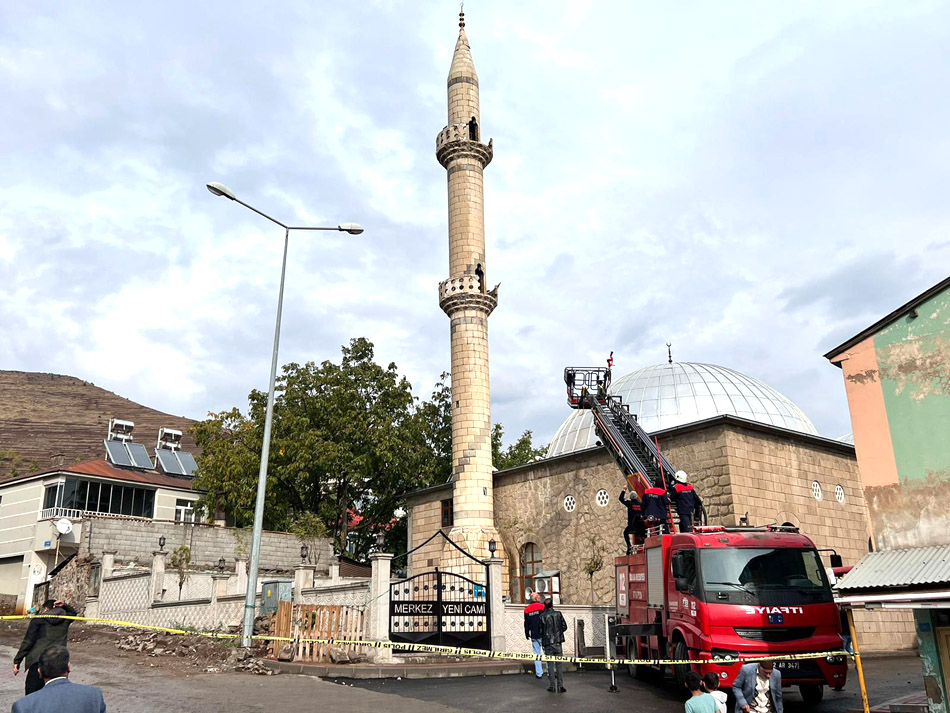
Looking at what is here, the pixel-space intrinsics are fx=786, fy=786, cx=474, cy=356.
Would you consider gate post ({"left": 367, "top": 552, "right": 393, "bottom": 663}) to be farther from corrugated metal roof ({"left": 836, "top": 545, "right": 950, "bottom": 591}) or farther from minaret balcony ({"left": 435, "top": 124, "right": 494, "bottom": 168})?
minaret balcony ({"left": 435, "top": 124, "right": 494, "bottom": 168})

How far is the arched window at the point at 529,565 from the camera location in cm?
2645

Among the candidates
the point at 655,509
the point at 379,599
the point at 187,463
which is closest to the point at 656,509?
the point at 655,509

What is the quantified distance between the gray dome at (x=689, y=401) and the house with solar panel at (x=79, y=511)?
16.8 meters

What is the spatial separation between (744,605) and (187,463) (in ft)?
114

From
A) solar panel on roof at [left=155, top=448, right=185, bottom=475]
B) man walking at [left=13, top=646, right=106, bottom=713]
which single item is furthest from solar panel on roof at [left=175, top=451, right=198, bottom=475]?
man walking at [left=13, top=646, right=106, bottom=713]

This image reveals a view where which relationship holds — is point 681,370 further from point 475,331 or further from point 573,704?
point 573,704

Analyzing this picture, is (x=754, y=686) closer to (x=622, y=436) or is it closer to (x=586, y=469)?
(x=622, y=436)

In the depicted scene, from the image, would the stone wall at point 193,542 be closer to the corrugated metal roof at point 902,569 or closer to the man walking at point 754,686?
the man walking at point 754,686

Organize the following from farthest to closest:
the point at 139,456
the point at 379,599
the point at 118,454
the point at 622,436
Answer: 1. the point at 139,456
2. the point at 118,454
3. the point at 622,436
4. the point at 379,599

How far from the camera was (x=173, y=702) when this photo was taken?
11.2m

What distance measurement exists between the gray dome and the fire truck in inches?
586

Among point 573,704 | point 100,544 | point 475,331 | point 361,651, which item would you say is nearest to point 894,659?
point 573,704

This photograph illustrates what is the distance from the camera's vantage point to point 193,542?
31.4 meters

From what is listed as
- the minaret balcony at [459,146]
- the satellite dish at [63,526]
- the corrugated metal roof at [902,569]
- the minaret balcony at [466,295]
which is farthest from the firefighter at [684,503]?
the satellite dish at [63,526]
